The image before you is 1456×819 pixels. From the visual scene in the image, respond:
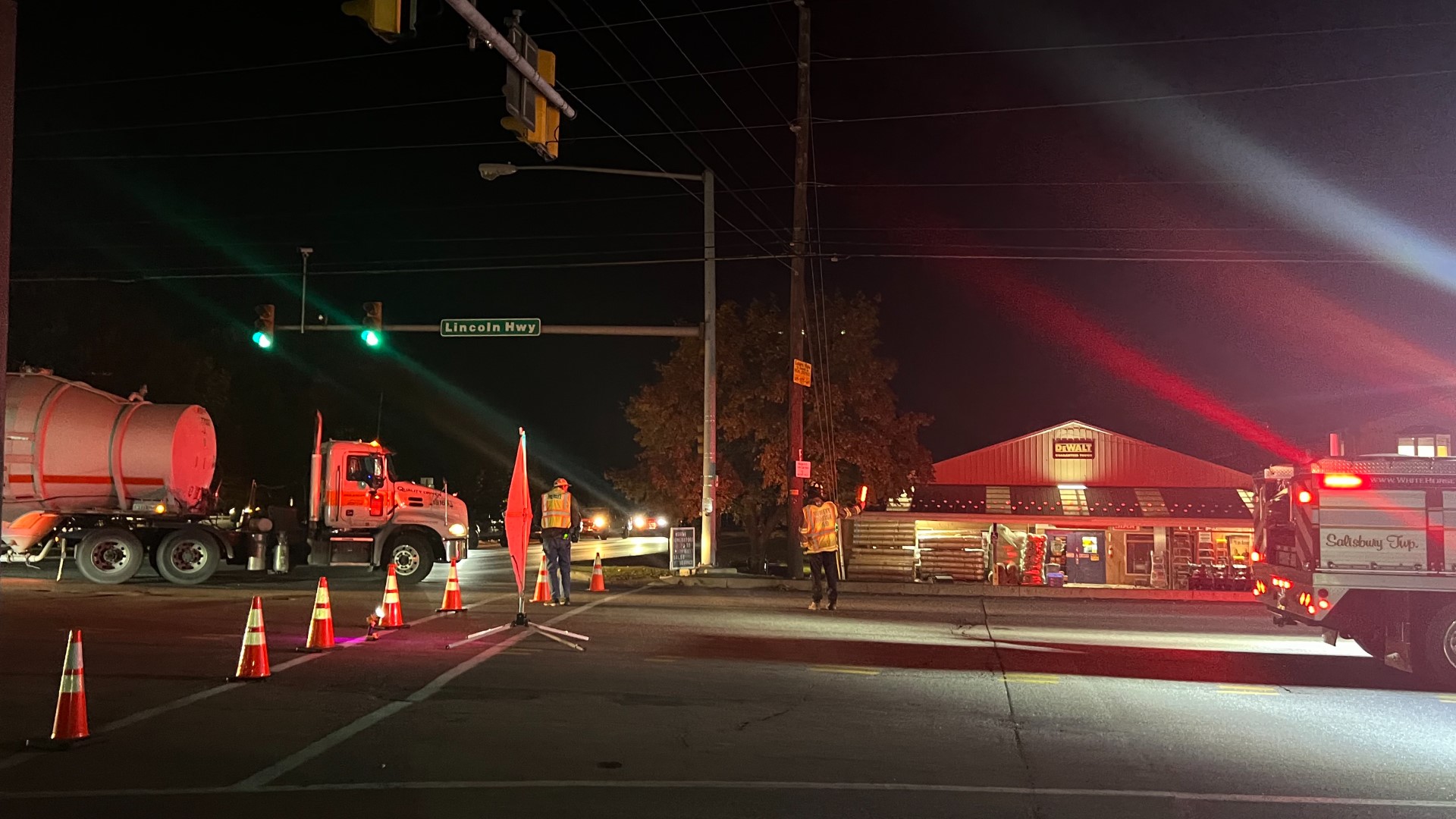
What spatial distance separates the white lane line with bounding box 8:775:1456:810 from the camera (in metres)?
6.95

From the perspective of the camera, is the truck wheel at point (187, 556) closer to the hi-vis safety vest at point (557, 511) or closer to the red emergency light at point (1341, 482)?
the hi-vis safety vest at point (557, 511)

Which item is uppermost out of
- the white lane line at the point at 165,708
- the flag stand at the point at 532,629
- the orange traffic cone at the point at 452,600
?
the orange traffic cone at the point at 452,600

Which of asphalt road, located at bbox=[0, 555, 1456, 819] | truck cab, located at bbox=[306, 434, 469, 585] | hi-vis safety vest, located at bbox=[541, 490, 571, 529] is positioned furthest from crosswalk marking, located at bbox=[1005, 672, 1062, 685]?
truck cab, located at bbox=[306, 434, 469, 585]

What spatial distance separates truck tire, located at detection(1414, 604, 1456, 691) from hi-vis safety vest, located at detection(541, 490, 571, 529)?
10.9 m

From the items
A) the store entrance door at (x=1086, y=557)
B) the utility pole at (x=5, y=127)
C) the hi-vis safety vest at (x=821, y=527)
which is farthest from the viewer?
the store entrance door at (x=1086, y=557)

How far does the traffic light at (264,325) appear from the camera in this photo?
80.1ft

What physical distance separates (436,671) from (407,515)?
12.7 metres

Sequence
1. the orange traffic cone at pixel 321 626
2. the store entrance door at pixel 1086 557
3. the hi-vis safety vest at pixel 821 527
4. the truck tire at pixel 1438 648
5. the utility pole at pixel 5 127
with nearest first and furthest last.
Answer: the utility pole at pixel 5 127, the truck tire at pixel 1438 648, the orange traffic cone at pixel 321 626, the hi-vis safety vest at pixel 821 527, the store entrance door at pixel 1086 557

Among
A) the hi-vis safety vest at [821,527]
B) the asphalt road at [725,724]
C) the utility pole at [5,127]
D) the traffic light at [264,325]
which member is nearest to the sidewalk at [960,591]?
the hi-vis safety vest at [821,527]

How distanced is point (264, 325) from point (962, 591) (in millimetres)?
15540

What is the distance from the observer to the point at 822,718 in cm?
930

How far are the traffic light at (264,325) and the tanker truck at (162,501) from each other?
81.3 inches

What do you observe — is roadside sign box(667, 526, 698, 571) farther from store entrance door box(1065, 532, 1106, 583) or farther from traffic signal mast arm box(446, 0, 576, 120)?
store entrance door box(1065, 532, 1106, 583)

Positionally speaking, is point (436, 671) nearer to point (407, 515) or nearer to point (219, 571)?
point (407, 515)
